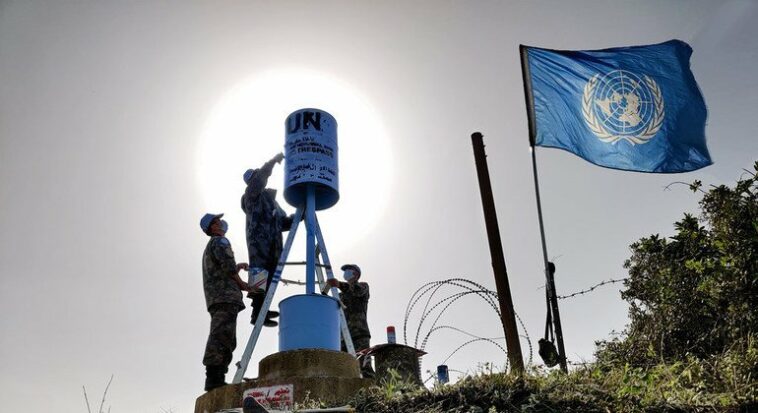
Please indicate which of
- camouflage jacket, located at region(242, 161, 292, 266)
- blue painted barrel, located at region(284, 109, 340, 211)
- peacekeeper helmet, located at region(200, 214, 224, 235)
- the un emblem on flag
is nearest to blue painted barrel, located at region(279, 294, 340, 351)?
camouflage jacket, located at region(242, 161, 292, 266)

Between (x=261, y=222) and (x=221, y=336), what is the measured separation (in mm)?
2552

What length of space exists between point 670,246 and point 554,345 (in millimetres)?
4476

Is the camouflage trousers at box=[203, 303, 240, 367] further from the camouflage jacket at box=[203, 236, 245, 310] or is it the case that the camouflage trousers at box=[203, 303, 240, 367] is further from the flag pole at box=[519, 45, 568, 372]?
the flag pole at box=[519, 45, 568, 372]

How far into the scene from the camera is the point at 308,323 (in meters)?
8.52

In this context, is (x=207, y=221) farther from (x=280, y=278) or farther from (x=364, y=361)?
(x=364, y=361)

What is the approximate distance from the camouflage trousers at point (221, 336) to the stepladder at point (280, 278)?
1.13 ft

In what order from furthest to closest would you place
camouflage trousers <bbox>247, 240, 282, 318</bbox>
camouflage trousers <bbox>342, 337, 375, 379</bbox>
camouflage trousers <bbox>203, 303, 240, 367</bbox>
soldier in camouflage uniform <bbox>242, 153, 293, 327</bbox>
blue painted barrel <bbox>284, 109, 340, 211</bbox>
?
1. camouflage trousers <bbox>342, 337, 375, 379</bbox>
2. blue painted barrel <bbox>284, 109, 340, 211</bbox>
3. soldier in camouflage uniform <bbox>242, 153, 293, 327</bbox>
4. camouflage trousers <bbox>247, 240, 282, 318</bbox>
5. camouflage trousers <bbox>203, 303, 240, 367</bbox>

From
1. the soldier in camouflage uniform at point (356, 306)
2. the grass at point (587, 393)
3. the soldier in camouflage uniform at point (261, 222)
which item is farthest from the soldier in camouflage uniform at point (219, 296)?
the soldier in camouflage uniform at point (356, 306)

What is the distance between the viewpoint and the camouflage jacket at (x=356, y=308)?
12.4 meters

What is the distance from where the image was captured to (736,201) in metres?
7.82

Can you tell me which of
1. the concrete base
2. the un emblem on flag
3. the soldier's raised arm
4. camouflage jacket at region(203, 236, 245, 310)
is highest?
the un emblem on flag

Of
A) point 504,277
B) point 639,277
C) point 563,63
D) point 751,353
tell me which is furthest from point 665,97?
point 751,353

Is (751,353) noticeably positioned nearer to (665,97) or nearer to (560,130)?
(560,130)

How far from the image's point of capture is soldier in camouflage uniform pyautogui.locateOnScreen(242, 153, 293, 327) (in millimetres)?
10016
